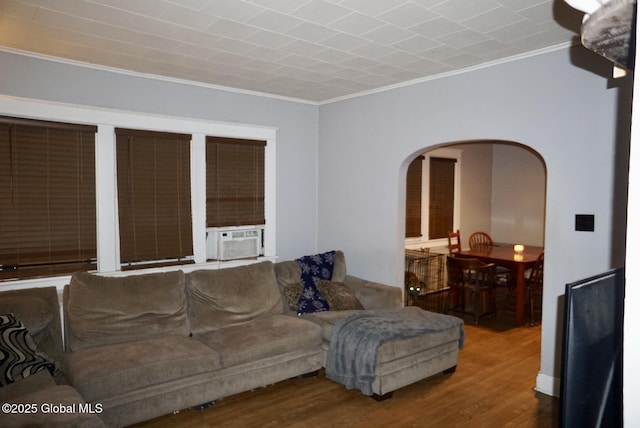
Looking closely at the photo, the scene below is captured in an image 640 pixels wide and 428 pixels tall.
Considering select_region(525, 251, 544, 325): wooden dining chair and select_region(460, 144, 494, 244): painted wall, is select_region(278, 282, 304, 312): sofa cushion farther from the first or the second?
select_region(460, 144, 494, 244): painted wall

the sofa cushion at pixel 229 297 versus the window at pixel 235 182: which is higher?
the window at pixel 235 182

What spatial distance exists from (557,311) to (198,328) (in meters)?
2.97

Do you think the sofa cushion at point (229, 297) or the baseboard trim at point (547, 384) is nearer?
the baseboard trim at point (547, 384)

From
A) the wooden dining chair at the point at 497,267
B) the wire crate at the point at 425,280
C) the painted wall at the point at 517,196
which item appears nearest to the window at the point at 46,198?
the wire crate at the point at 425,280

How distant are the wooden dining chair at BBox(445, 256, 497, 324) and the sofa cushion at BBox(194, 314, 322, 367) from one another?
2.34 metres

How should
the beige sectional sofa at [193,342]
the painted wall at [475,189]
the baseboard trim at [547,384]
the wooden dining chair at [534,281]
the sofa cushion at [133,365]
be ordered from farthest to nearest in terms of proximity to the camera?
the painted wall at [475,189] < the wooden dining chair at [534,281] < the baseboard trim at [547,384] < the beige sectional sofa at [193,342] < the sofa cushion at [133,365]

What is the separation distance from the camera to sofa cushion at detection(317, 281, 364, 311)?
4.24m

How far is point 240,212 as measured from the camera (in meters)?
4.81

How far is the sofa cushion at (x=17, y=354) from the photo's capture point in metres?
2.63

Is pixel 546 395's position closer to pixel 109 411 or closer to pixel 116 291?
pixel 109 411

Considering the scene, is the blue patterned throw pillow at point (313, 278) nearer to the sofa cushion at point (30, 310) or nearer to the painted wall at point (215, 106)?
the painted wall at point (215, 106)

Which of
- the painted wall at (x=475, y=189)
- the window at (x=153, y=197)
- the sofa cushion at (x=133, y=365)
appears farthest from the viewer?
the painted wall at (x=475, y=189)

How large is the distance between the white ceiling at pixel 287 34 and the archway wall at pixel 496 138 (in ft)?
0.83

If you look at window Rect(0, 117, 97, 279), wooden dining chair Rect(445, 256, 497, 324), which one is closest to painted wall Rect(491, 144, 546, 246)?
wooden dining chair Rect(445, 256, 497, 324)
